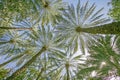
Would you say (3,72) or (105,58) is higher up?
(105,58)

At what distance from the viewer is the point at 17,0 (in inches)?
832

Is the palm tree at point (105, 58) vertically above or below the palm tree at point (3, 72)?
above

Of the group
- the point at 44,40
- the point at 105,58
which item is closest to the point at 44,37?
the point at 44,40

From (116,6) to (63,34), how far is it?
16.0 feet

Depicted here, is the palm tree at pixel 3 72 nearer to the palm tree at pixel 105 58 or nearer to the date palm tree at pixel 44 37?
the date palm tree at pixel 44 37

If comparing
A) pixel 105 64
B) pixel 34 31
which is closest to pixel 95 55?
pixel 105 64

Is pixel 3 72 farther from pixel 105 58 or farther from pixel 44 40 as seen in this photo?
pixel 105 58

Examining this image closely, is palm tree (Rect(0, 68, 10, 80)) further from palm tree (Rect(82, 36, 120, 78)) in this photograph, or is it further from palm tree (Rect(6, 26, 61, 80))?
palm tree (Rect(82, 36, 120, 78))

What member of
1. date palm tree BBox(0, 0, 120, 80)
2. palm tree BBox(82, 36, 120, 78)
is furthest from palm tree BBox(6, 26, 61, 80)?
palm tree BBox(82, 36, 120, 78)

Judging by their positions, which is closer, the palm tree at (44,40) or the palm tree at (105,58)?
the palm tree at (105,58)

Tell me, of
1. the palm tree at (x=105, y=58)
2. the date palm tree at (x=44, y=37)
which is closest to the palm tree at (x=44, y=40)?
the date palm tree at (x=44, y=37)

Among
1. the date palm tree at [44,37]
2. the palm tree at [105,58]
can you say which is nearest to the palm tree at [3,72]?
the date palm tree at [44,37]

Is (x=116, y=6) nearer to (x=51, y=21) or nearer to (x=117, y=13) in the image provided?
(x=117, y=13)

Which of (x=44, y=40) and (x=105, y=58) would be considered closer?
(x=105, y=58)
